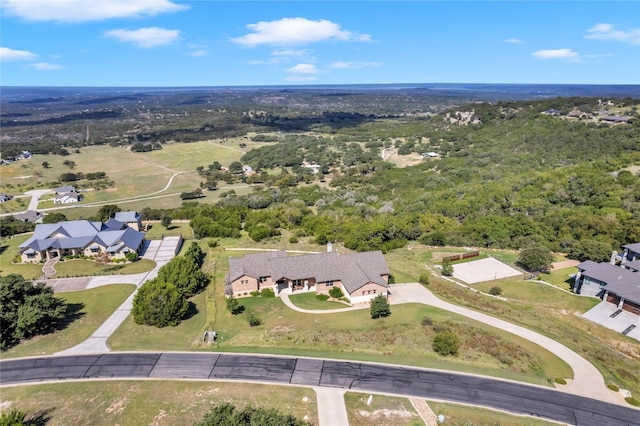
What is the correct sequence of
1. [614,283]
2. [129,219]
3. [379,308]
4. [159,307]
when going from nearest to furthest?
[159,307], [379,308], [614,283], [129,219]

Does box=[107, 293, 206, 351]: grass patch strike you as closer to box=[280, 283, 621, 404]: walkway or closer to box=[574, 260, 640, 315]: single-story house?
box=[280, 283, 621, 404]: walkway

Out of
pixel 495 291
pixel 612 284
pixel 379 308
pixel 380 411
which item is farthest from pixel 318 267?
pixel 612 284

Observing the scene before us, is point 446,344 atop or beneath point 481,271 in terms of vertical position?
→ atop

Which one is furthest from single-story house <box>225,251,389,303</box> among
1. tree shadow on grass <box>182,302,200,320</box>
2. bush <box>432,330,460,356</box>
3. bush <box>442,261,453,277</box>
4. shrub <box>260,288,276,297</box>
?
bush <box>432,330,460,356</box>

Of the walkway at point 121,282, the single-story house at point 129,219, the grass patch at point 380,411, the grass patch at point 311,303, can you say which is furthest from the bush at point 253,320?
the single-story house at point 129,219

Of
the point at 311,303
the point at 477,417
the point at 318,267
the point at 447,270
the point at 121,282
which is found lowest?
the point at 477,417

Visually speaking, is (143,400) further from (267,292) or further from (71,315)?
(267,292)
